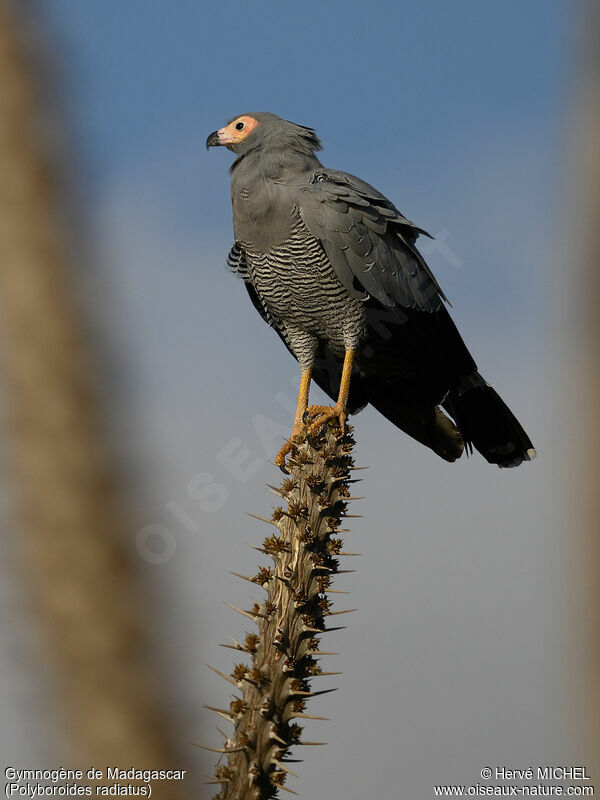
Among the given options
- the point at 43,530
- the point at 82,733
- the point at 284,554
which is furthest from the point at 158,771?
the point at 284,554

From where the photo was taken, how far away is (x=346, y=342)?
20.7 feet

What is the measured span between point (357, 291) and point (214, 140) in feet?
6.07

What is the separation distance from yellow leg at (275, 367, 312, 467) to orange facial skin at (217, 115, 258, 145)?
1.92 m

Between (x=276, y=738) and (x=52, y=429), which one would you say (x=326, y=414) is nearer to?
(x=276, y=738)

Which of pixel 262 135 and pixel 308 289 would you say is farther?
pixel 262 135

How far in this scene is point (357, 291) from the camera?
244 inches

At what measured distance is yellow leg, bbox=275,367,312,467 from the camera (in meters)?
5.47

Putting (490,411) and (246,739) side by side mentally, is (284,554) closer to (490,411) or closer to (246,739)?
(246,739)

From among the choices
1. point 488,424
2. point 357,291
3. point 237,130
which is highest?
point 237,130

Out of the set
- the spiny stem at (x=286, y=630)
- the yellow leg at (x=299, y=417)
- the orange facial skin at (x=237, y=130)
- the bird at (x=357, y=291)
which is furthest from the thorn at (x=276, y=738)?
the orange facial skin at (x=237, y=130)

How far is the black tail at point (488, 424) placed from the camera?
6.20 m

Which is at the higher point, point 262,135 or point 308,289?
point 262,135

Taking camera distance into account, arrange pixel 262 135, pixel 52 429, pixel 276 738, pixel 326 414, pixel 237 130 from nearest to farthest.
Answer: pixel 52 429 → pixel 276 738 → pixel 326 414 → pixel 262 135 → pixel 237 130

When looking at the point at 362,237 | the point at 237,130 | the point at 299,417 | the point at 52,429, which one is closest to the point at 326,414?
the point at 299,417
